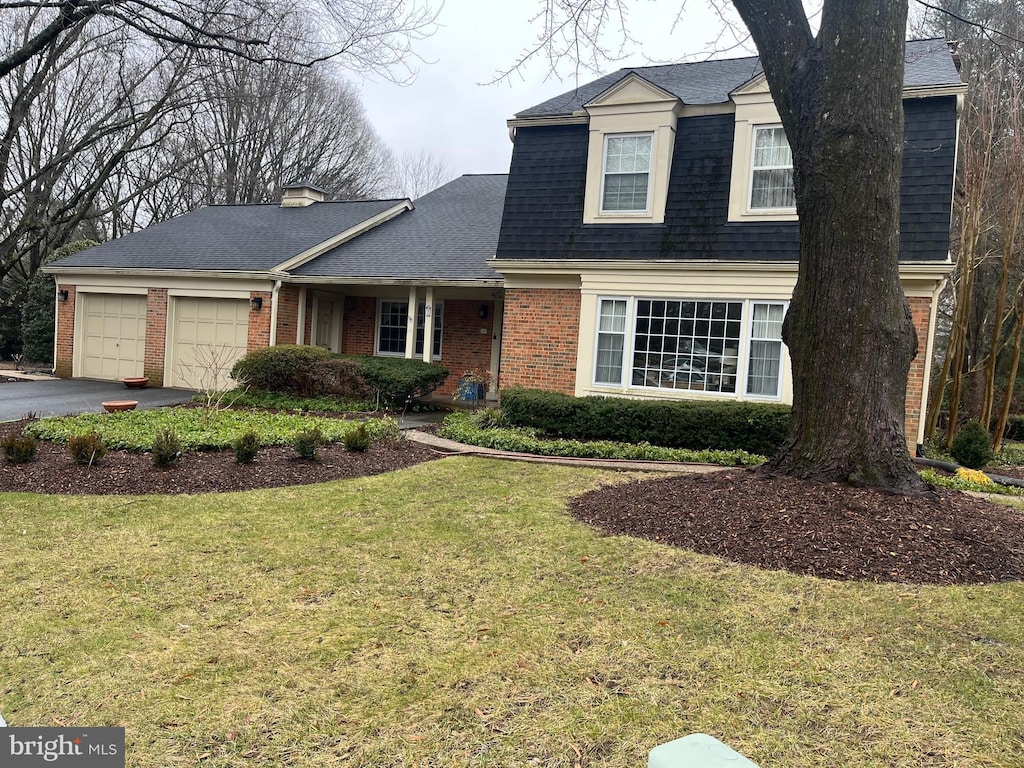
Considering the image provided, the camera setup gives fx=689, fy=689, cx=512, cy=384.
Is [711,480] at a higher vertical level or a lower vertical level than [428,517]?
higher

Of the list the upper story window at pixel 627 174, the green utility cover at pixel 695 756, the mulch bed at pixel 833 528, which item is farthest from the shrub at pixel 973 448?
the green utility cover at pixel 695 756

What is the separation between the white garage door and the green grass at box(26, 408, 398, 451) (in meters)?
6.55

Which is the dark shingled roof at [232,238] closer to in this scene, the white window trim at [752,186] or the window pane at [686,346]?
the window pane at [686,346]

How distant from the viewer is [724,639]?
11.9ft

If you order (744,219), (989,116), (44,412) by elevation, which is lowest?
(44,412)

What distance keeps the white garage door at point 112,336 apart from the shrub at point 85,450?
1059 cm

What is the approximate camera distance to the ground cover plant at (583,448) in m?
9.45

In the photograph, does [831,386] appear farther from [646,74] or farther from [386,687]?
[646,74]

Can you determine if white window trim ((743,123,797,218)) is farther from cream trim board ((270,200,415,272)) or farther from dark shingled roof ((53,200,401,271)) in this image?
dark shingled roof ((53,200,401,271))

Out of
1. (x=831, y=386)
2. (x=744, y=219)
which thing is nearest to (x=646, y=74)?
(x=744, y=219)

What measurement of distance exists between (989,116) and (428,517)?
1164 cm

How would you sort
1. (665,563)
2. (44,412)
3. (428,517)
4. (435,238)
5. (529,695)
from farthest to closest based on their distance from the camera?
(435,238) < (44,412) < (428,517) < (665,563) < (529,695)

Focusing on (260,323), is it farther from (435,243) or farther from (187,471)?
(187,471)

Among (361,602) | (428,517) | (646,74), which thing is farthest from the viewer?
(646,74)
